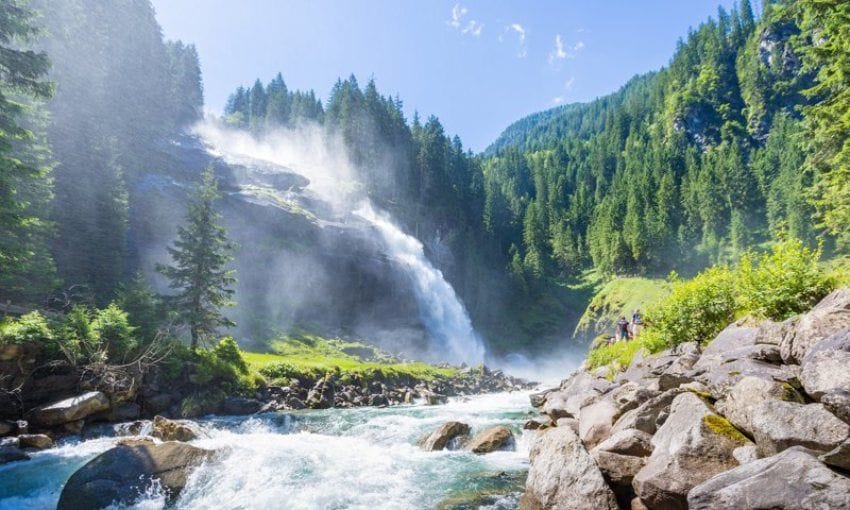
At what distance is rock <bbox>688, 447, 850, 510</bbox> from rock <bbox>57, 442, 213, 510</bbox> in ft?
38.8

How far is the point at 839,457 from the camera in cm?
547

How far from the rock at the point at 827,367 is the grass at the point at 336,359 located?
3220 centimetres

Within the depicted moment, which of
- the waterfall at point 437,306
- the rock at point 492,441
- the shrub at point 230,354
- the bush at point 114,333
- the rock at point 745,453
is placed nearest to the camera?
the rock at point 745,453

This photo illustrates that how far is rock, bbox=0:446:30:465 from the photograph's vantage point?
14.4 meters

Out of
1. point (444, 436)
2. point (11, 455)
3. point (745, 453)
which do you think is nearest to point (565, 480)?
point (745, 453)

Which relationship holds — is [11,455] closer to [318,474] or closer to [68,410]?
[68,410]

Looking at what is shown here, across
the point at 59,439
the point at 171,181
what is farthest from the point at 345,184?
the point at 59,439

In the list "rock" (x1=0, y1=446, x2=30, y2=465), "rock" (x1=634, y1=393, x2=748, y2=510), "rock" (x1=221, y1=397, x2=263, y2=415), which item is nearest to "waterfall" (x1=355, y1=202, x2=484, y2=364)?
"rock" (x1=221, y1=397, x2=263, y2=415)

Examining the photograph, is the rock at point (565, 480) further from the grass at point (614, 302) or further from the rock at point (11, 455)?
the grass at point (614, 302)

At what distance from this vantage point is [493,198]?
12431cm

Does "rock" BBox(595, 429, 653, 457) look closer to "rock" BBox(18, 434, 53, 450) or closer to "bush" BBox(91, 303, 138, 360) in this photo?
"rock" BBox(18, 434, 53, 450)

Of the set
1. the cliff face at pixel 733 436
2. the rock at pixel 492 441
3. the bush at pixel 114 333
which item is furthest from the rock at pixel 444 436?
the bush at pixel 114 333

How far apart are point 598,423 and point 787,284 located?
569 cm

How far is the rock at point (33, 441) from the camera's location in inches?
631
